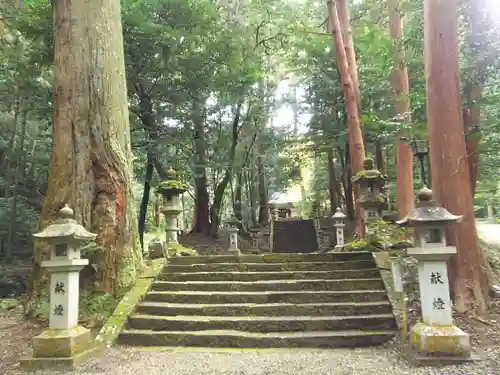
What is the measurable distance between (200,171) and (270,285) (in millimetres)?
8758

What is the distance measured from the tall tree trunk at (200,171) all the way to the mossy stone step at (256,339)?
27.5 ft

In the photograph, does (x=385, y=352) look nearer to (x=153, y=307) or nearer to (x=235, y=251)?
(x=153, y=307)

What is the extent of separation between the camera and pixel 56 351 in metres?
4.43

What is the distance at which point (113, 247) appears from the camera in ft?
20.1

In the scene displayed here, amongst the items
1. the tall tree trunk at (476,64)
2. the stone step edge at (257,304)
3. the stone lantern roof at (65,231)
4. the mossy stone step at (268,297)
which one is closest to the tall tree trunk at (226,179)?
the tall tree trunk at (476,64)

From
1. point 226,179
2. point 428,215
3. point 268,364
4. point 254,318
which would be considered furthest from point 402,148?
point 268,364

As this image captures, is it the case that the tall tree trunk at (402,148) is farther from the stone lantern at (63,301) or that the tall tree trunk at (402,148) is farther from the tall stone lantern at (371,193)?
the stone lantern at (63,301)

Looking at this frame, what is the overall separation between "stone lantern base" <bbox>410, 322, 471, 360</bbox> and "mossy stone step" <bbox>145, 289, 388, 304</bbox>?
4.81 ft

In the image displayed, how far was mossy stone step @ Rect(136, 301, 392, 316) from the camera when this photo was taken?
18.4 feet

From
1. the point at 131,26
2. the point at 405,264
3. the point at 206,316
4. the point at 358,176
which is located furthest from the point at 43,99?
the point at 405,264

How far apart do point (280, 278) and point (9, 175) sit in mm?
9614

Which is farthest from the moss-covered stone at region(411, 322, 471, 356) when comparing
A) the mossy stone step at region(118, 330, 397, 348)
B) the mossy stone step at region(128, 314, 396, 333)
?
the mossy stone step at region(128, 314, 396, 333)

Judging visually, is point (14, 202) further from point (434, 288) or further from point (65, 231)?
point (434, 288)

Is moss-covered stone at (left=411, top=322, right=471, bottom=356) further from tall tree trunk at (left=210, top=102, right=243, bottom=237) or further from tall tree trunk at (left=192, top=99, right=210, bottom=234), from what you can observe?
tall tree trunk at (left=210, top=102, right=243, bottom=237)
